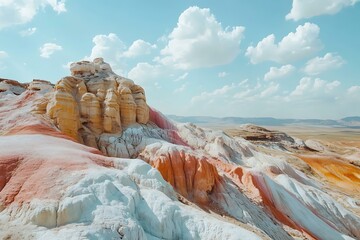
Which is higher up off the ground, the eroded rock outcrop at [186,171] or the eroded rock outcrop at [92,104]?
the eroded rock outcrop at [92,104]

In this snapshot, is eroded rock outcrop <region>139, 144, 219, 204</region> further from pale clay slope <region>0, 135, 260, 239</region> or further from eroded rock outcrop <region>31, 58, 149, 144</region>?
eroded rock outcrop <region>31, 58, 149, 144</region>

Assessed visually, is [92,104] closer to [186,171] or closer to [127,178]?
[186,171]

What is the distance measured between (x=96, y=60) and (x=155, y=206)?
74.0 feet

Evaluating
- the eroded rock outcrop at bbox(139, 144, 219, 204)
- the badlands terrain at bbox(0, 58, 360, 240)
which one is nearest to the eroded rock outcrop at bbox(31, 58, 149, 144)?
the badlands terrain at bbox(0, 58, 360, 240)

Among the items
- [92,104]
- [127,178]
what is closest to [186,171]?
[127,178]

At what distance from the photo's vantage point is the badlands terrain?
31.9 ft

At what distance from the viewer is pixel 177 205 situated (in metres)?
12.3

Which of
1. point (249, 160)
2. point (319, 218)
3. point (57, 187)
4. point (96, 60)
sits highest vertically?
point (96, 60)

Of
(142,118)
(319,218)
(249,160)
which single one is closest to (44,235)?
(142,118)

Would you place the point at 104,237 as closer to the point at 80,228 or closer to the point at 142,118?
the point at 80,228

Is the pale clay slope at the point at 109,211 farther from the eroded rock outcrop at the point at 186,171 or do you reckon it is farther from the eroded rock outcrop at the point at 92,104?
the eroded rock outcrop at the point at 92,104

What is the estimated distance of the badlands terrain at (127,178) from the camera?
973cm

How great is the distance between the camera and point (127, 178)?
12.1 metres

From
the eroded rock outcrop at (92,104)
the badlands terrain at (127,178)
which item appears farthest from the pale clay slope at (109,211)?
the eroded rock outcrop at (92,104)
